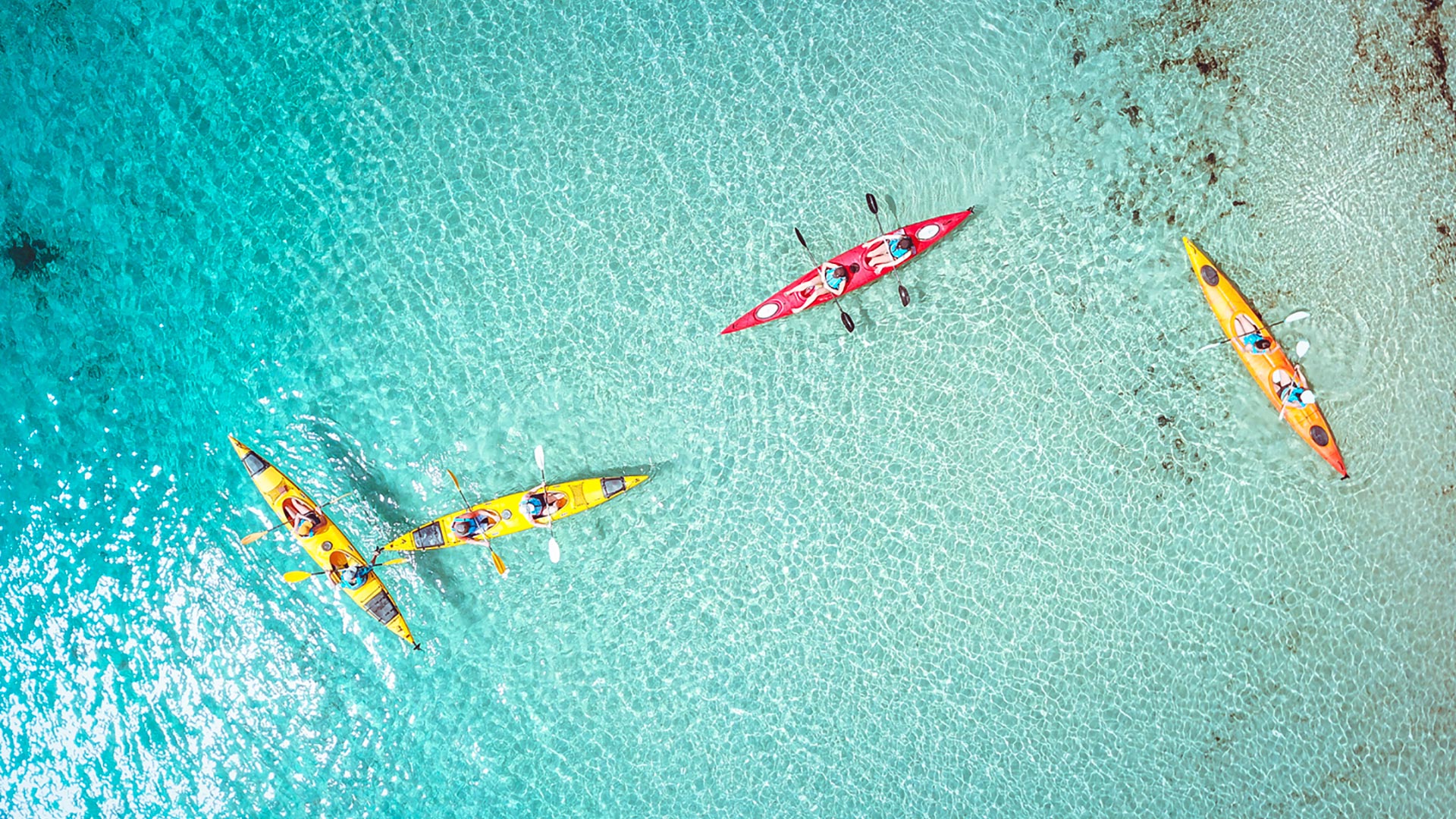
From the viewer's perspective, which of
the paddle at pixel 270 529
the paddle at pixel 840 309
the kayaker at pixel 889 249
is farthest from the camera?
the paddle at pixel 270 529

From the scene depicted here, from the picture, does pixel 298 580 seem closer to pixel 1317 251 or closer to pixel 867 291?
pixel 867 291

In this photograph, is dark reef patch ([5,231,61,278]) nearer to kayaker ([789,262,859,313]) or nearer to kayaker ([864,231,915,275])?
kayaker ([789,262,859,313])

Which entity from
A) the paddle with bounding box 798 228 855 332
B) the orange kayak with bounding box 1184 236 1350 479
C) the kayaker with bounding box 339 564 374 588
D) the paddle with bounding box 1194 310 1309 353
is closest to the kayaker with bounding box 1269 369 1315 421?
the orange kayak with bounding box 1184 236 1350 479

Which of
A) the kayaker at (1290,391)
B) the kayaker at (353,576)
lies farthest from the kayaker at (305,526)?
the kayaker at (1290,391)

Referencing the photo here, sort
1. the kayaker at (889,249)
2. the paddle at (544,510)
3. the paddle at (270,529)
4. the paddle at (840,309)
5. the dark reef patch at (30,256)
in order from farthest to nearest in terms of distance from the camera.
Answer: the dark reef patch at (30,256) < the paddle at (270,529) < the paddle at (840,309) < the kayaker at (889,249) < the paddle at (544,510)

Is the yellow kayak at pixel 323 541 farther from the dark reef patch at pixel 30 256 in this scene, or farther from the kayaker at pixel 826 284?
the kayaker at pixel 826 284

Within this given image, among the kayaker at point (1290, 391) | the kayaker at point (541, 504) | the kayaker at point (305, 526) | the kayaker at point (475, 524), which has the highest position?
the kayaker at point (305, 526)

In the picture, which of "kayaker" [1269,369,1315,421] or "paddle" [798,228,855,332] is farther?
"paddle" [798,228,855,332]
